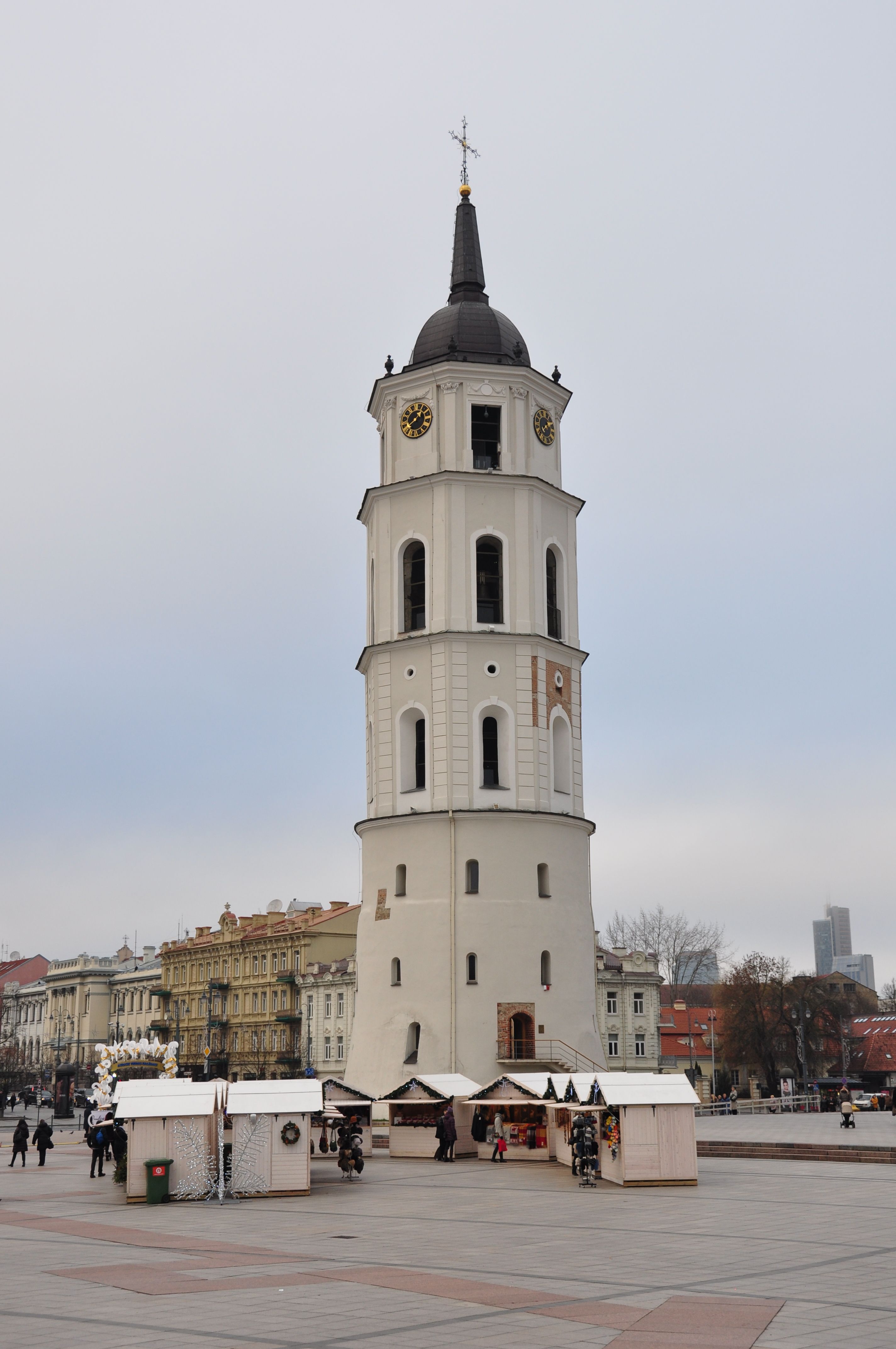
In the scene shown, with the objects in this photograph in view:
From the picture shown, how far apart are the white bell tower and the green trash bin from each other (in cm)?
1822

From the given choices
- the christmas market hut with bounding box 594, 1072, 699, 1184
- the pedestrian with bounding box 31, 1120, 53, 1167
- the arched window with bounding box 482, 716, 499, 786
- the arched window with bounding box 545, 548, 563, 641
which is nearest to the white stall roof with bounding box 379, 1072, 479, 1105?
the pedestrian with bounding box 31, 1120, 53, 1167

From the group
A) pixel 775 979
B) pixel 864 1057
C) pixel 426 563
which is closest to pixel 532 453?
pixel 426 563

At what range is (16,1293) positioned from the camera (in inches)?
626

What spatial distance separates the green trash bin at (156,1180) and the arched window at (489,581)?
2488 centimetres

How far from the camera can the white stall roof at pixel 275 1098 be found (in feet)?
91.2

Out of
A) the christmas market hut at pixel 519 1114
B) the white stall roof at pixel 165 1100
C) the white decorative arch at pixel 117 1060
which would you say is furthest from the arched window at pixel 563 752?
the white stall roof at pixel 165 1100

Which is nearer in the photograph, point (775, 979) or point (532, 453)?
point (532, 453)

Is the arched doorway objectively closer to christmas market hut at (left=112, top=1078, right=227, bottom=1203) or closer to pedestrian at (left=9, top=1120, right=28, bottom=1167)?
pedestrian at (left=9, top=1120, right=28, bottom=1167)

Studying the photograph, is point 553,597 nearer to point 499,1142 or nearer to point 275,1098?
point 499,1142

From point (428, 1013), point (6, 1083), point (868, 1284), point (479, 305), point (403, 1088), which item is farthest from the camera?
point (6, 1083)

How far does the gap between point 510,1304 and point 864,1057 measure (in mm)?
114365

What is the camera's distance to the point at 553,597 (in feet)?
167

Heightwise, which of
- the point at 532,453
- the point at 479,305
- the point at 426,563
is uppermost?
the point at 479,305

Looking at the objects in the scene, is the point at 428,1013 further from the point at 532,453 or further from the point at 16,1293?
the point at 16,1293
